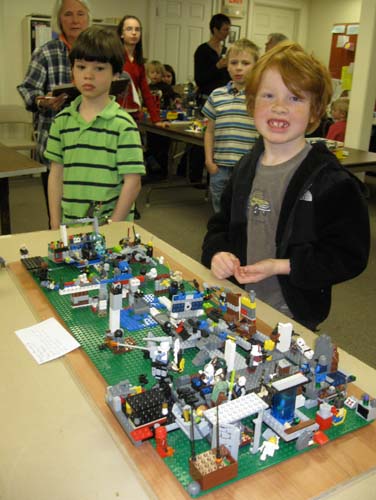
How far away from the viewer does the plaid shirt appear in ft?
9.64

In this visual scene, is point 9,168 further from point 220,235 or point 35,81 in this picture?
point 220,235

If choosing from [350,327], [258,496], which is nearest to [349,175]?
[258,496]

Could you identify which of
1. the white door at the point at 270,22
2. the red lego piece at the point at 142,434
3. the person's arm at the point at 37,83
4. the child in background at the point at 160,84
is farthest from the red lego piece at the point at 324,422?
the white door at the point at 270,22

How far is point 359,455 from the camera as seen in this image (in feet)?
3.13

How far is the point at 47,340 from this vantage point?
129 centimetres

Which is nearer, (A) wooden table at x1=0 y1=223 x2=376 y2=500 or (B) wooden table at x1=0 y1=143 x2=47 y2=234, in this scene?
(A) wooden table at x1=0 y1=223 x2=376 y2=500

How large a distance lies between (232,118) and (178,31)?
5.55 meters

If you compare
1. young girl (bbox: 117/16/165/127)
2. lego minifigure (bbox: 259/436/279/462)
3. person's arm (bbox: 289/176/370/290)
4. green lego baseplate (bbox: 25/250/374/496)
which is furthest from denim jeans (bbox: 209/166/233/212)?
lego minifigure (bbox: 259/436/279/462)

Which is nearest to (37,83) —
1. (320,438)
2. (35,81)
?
(35,81)

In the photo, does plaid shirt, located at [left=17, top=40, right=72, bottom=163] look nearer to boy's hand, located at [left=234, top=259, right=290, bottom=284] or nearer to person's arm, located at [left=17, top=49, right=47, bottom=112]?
person's arm, located at [left=17, top=49, right=47, bottom=112]

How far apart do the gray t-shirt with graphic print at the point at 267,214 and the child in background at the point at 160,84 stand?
A: 17.7 ft

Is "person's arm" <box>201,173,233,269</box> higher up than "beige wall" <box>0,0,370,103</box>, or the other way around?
"beige wall" <box>0,0,370,103</box>

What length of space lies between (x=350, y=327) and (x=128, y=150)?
1991mm

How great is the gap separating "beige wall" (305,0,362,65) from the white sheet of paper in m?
8.94
